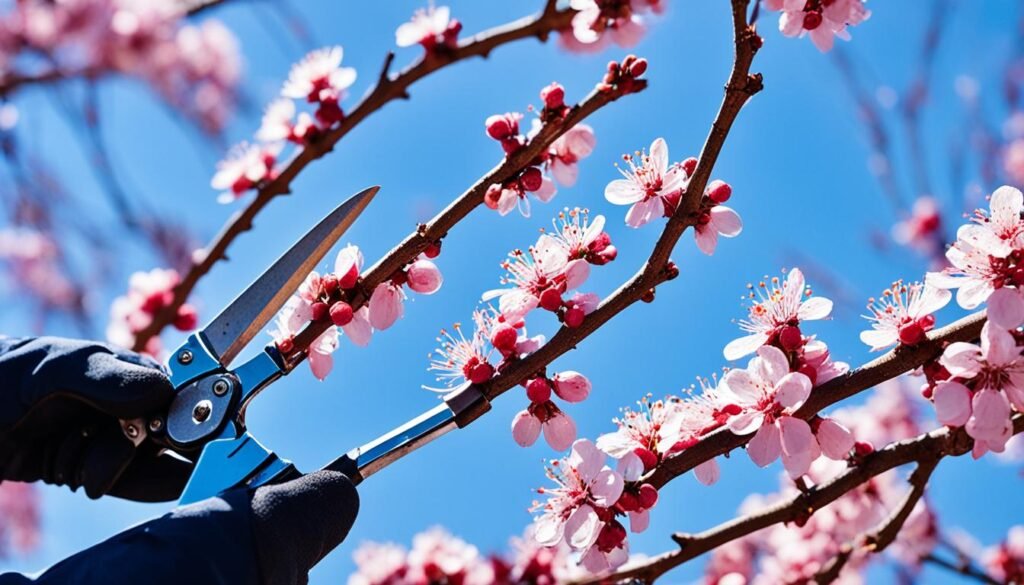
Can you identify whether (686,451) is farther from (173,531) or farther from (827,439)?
(173,531)

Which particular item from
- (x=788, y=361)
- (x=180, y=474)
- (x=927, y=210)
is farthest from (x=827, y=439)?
(x=927, y=210)

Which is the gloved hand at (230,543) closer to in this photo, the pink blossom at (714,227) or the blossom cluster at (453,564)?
the pink blossom at (714,227)

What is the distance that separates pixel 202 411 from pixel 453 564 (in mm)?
1545

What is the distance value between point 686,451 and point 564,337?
312mm

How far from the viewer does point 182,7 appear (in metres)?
3.73

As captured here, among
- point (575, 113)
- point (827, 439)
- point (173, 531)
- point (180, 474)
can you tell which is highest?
point (575, 113)

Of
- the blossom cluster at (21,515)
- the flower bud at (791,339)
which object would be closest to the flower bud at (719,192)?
the flower bud at (791,339)

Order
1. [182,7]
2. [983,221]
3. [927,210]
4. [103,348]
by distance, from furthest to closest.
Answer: [927,210] → [182,7] → [103,348] → [983,221]

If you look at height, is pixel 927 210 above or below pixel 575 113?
above

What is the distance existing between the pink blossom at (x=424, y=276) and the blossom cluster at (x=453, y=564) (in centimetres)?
122

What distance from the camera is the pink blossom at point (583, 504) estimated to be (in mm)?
1769

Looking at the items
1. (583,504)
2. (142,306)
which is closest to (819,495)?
(583,504)

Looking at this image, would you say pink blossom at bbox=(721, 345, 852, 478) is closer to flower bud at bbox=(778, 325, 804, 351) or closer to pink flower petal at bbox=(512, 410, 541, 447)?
A: flower bud at bbox=(778, 325, 804, 351)

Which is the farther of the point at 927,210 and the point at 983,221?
the point at 927,210
